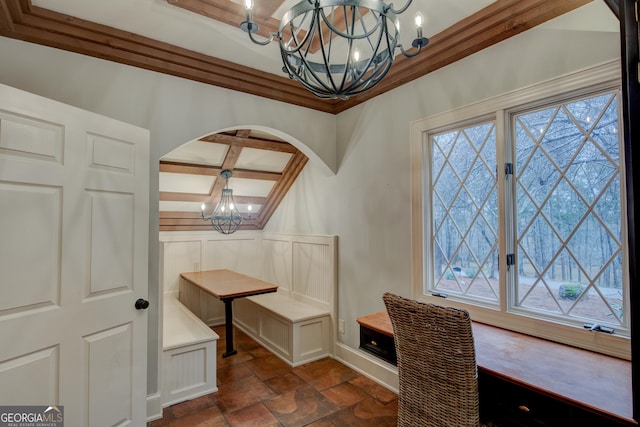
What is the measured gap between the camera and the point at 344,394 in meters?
2.57

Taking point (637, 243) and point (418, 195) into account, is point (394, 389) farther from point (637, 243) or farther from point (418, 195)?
point (637, 243)

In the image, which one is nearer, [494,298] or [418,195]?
[494,298]

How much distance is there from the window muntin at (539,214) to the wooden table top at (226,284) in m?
1.74

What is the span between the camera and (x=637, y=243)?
97 centimetres

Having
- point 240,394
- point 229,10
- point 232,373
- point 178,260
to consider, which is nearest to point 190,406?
point 240,394

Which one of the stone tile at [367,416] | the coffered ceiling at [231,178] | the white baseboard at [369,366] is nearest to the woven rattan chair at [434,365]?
the stone tile at [367,416]

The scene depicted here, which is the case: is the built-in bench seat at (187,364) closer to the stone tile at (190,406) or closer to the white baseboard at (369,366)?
the stone tile at (190,406)

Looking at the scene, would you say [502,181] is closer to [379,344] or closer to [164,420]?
[379,344]

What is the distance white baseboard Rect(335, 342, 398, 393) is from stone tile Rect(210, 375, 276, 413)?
0.79 metres

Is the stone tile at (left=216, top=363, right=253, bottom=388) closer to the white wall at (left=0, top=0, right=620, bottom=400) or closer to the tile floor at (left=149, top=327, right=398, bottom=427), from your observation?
the tile floor at (left=149, top=327, right=398, bottom=427)

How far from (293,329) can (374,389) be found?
0.89 metres

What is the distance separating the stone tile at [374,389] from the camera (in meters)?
2.50

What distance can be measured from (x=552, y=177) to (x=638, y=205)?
95cm

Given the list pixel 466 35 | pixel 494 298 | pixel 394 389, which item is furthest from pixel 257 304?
pixel 466 35
